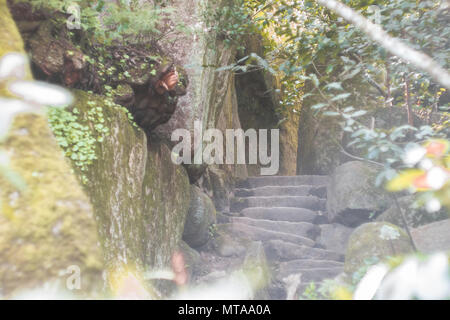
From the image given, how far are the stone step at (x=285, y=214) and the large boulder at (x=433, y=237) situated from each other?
1852mm

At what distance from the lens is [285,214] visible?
5332mm

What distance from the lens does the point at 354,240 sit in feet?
10.9

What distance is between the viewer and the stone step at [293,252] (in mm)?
4012

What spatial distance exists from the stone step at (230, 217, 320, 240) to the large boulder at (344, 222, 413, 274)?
4.68 feet

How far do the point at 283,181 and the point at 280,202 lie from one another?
1.09 metres

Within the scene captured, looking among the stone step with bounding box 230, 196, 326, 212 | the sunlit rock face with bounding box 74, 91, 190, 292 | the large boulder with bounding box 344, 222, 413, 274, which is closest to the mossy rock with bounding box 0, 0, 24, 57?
the sunlit rock face with bounding box 74, 91, 190, 292

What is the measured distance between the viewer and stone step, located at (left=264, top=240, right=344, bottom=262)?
4.01 m

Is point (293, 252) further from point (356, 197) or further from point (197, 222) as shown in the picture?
point (197, 222)

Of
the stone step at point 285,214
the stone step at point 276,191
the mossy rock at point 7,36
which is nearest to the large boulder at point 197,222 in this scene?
the stone step at point 285,214

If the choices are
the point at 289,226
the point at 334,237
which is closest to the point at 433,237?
the point at 334,237

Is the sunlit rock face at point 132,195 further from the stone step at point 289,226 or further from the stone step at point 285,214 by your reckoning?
the stone step at point 285,214

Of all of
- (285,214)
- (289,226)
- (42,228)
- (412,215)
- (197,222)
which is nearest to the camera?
(42,228)

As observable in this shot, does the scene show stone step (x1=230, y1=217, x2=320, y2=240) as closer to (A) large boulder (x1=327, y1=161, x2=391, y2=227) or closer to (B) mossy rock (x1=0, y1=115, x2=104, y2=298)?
(A) large boulder (x1=327, y1=161, x2=391, y2=227)
